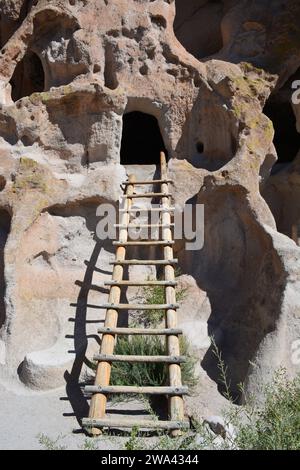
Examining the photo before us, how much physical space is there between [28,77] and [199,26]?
2.69 meters

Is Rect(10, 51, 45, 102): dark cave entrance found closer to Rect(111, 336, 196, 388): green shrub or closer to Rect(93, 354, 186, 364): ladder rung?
Rect(111, 336, 196, 388): green shrub

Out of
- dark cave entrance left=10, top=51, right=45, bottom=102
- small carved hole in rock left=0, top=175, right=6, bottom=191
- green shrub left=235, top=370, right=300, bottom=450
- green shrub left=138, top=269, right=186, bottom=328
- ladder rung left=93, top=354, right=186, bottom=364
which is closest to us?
green shrub left=235, top=370, right=300, bottom=450

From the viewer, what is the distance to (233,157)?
5.65 meters

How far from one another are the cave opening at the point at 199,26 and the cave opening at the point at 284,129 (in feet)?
4.06

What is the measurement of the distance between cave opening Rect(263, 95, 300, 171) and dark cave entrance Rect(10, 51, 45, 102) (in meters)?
3.49

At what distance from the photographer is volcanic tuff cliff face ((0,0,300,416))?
4.85 m

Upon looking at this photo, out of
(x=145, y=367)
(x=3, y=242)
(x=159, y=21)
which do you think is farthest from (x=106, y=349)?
(x=159, y=21)

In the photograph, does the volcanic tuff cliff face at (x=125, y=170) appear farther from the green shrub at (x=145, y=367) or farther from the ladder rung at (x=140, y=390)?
the ladder rung at (x=140, y=390)

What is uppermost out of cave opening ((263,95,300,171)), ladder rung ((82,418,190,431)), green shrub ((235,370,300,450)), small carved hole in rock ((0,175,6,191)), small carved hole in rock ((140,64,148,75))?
cave opening ((263,95,300,171))

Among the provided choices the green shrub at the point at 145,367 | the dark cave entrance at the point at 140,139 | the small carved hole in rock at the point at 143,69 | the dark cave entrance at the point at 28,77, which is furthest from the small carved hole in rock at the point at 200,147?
the dark cave entrance at the point at 28,77

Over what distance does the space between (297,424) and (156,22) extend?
197 inches

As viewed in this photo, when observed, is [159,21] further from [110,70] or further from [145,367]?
[145,367]

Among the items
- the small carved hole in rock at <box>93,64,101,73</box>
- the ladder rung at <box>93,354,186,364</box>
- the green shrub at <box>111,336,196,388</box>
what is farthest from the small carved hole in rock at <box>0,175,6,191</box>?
the ladder rung at <box>93,354,186,364</box>

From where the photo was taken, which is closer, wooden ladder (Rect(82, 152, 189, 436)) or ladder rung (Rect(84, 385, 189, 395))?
wooden ladder (Rect(82, 152, 189, 436))
